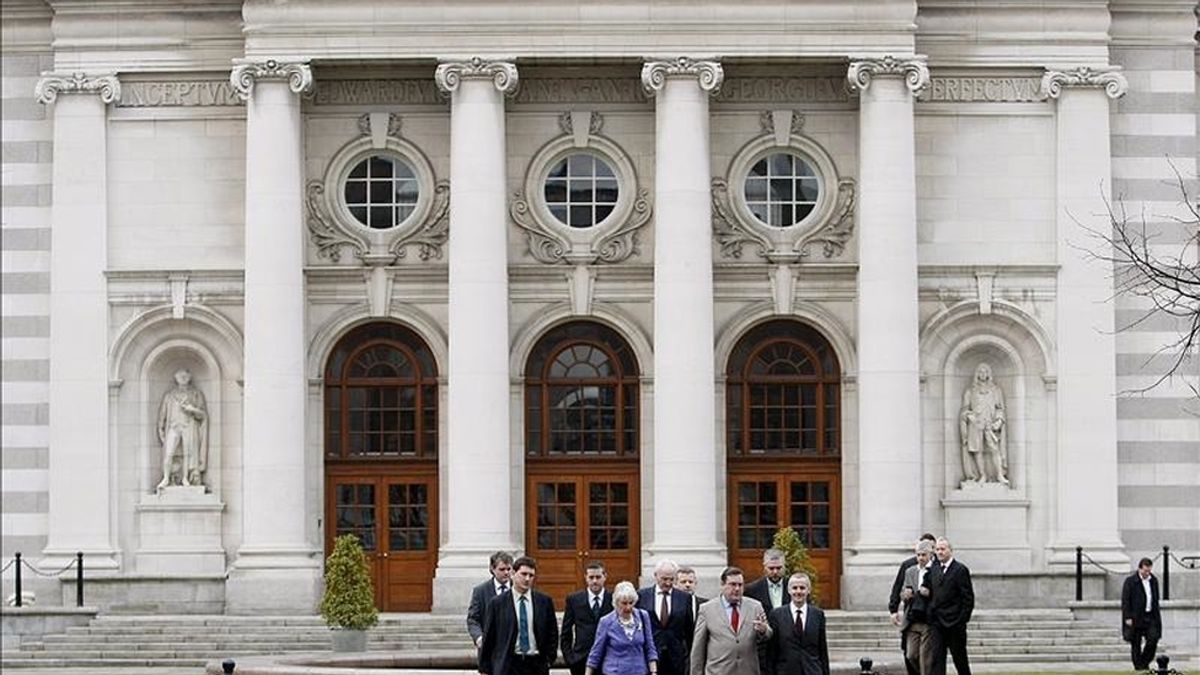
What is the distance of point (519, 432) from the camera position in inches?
2077

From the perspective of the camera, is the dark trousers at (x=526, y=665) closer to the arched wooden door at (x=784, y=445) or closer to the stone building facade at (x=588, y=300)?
the stone building facade at (x=588, y=300)

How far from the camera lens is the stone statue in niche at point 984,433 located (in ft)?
173

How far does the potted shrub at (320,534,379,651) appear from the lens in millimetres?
45719

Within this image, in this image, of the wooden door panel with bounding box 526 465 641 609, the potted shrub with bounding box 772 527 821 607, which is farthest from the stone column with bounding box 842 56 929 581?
the wooden door panel with bounding box 526 465 641 609

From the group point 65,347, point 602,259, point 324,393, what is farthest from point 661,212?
point 65,347

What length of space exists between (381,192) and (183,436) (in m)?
5.46

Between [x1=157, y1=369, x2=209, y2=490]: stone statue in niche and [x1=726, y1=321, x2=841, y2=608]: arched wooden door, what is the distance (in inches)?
360

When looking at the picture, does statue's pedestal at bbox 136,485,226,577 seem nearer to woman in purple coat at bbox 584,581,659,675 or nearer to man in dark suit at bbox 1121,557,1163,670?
man in dark suit at bbox 1121,557,1163,670

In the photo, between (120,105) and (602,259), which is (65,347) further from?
(602,259)

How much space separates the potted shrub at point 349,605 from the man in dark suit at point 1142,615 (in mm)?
11269

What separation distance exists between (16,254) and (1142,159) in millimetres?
19846

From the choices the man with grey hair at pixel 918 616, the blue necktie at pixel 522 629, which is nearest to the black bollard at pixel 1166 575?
the man with grey hair at pixel 918 616

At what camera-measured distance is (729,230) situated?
173ft

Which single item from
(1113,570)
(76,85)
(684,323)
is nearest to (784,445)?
(684,323)
